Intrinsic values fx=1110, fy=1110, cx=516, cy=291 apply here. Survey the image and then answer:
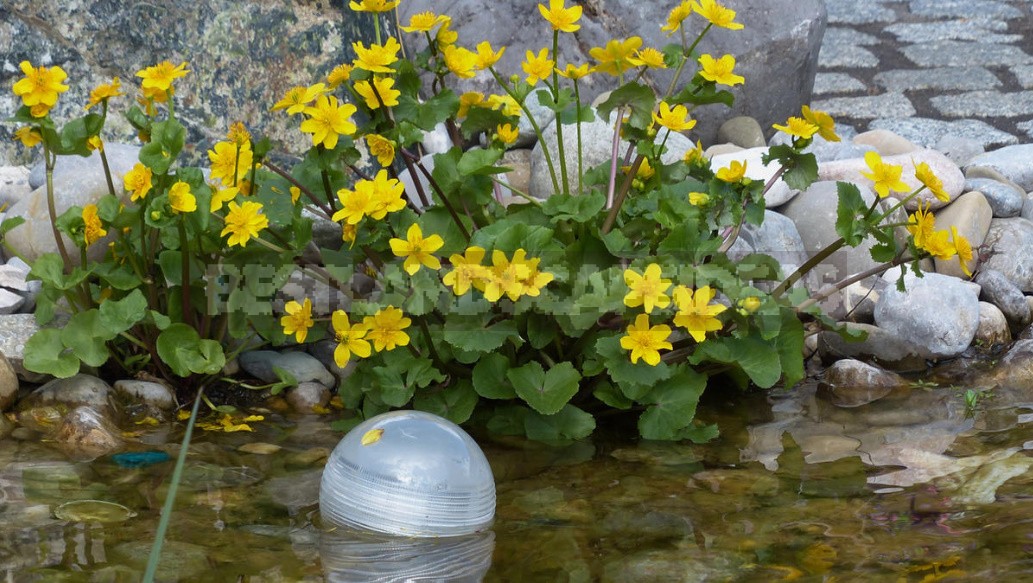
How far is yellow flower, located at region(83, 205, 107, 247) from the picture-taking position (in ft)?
9.36

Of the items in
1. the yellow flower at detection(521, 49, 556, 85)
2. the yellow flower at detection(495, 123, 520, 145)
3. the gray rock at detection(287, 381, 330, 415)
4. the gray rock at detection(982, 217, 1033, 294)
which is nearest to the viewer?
the yellow flower at detection(521, 49, 556, 85)

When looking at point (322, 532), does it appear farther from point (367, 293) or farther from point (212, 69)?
point (212, 69)

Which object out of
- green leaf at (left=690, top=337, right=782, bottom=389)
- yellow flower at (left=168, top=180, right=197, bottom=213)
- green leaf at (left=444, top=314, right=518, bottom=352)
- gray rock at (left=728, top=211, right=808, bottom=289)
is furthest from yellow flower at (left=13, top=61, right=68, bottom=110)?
gray rock at (left=728, top=211, right=808, bottom=289)

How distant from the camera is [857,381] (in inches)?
134

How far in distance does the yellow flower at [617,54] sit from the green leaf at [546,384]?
2.52ft

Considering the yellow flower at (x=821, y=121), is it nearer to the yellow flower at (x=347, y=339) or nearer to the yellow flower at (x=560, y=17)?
the yellow flower at (x=560, y=17)

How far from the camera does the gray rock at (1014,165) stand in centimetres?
485

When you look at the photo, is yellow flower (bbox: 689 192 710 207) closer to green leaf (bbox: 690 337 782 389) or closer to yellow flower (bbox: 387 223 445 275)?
green leaf (bbox: 690 337 782 389)

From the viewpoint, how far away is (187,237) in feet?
9.82

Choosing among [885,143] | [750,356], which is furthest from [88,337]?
[885,143]

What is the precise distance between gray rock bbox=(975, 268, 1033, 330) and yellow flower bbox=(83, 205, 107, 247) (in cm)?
292

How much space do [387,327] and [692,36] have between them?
129 inches

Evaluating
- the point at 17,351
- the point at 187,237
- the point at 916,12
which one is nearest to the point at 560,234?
the point at 187,237

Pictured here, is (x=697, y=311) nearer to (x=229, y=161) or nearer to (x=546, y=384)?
(x=546, y=384)
